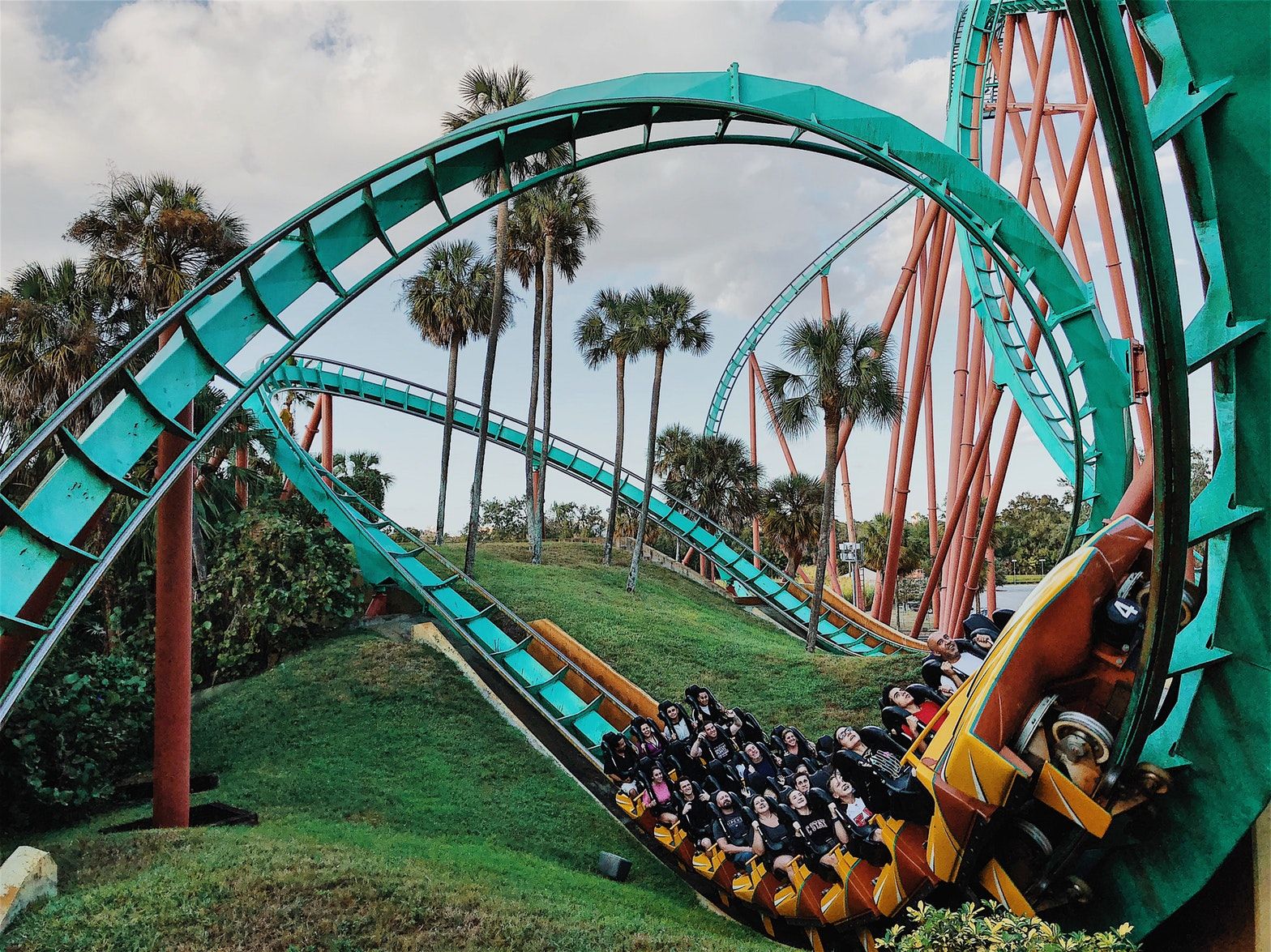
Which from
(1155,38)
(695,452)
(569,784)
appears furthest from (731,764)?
(695,452)

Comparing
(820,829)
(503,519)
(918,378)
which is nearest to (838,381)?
(918,378)

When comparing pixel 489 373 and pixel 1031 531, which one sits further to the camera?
pixel 1031 531

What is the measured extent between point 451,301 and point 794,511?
11.3m

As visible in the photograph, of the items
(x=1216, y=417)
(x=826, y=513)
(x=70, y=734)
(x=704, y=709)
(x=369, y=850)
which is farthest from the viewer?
(x=826, y=513)

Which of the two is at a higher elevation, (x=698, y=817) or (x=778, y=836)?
(x=778, y=836)

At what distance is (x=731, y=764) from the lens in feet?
25.9

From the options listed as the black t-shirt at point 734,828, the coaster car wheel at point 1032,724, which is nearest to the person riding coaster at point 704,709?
the black t-shirt at point 734,828

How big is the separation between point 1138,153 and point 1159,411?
2.92ft

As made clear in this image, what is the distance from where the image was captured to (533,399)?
2345 centimetres

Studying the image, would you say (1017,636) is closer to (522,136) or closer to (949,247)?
(522,136)

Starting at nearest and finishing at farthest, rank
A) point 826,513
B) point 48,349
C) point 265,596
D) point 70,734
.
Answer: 1. point 70,734
2. point 48,349
3. point 265,596
4. point 826,513

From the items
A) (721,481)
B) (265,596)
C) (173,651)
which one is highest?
(721,481)

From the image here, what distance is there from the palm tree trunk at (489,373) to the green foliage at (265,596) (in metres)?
5.11

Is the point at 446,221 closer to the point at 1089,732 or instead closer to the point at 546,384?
the point at 1089,732
